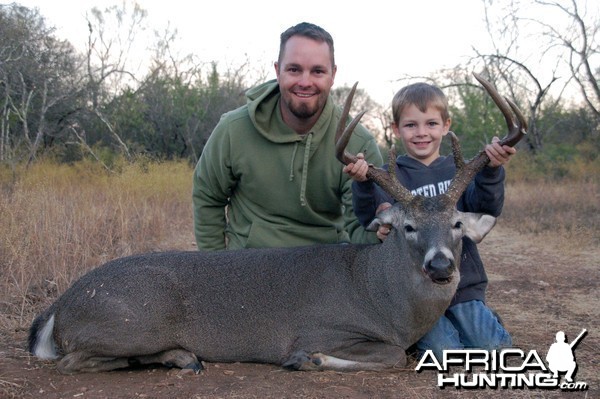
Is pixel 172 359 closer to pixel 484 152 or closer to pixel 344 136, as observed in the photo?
pixel 344 136

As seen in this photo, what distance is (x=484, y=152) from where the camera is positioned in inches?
186

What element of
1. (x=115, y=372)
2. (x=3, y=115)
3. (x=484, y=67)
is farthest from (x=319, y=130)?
(x=484, y=67)

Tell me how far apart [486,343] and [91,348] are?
2921 millimetres

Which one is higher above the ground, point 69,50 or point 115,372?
point 69,50

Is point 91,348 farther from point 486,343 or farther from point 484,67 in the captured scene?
point 484,67

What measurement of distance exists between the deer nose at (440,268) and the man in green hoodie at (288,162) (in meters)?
1.67

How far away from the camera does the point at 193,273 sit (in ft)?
16.3

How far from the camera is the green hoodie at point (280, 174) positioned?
6.07 m

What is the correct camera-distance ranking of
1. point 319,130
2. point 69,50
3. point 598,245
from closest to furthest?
1. point 319,130
2. point 598,245
3. point 69,50

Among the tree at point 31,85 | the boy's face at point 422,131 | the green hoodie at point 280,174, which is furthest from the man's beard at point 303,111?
the tree at point 31,85

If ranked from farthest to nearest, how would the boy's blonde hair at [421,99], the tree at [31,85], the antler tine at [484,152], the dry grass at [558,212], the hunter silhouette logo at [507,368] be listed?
1. the tree at [31,85]
2. the dry grass at [558,212]
3. the boy's blonde hair at [421,99]
4. the antler tine at [484,152]
5. the hunter silhouette logo at [507,368]

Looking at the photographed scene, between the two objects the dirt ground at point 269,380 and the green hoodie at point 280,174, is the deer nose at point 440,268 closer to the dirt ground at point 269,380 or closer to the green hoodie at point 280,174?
the dirt ground at point 269,380

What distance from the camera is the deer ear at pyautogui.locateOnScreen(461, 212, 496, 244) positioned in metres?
4.68

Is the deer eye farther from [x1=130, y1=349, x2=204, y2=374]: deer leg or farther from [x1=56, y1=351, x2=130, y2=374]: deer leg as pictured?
[x1=56, y1=351, x2=130, y2=374]: deer leg
